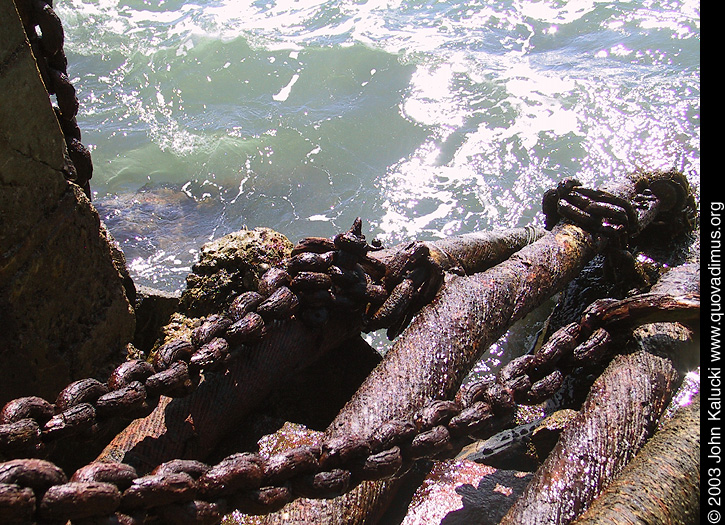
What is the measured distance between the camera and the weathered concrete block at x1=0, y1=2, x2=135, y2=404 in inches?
78.3

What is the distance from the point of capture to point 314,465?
70.4 inches

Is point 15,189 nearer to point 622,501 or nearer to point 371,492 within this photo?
point 371,492

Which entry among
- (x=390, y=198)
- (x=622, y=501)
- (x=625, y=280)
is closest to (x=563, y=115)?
(x=390, y=198)

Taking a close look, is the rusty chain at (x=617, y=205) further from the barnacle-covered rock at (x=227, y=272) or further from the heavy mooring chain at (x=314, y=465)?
the barnacle-covered rock at (x=227, y=272)

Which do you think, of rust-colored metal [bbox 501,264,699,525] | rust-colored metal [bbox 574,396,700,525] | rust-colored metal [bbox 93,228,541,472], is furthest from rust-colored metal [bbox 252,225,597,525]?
rust-colored metal [bbox 574,396,700,525]

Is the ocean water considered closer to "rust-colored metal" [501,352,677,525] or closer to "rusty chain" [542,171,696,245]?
"rusty chain" [542,171,696,245]

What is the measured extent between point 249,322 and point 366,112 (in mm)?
7085

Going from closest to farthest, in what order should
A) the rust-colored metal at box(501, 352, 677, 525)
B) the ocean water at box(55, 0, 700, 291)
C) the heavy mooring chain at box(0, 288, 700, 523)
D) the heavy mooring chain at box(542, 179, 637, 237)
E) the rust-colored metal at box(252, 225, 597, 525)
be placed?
1. the heavy mooring chain at box(0, 288, 700, 523)
2. the rust-colored metal at box(501, 352, 677, 525)
3. the rust-colored metal at box(252, 225, 597, 525)
4. the heavy mooring chain at box(542, 179, 637, 237)
5. the ocean water at box(55, 0, 700, 291)

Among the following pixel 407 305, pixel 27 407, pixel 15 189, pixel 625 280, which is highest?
pixel 15 189

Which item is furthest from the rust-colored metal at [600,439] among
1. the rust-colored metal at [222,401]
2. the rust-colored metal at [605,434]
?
the rust-colored metal at [222,401]

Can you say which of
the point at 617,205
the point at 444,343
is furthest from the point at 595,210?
the point at 444,343

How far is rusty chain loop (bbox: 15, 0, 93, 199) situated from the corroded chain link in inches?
34.6

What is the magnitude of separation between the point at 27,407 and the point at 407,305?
1.68 m

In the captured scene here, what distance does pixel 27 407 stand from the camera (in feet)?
5.23
